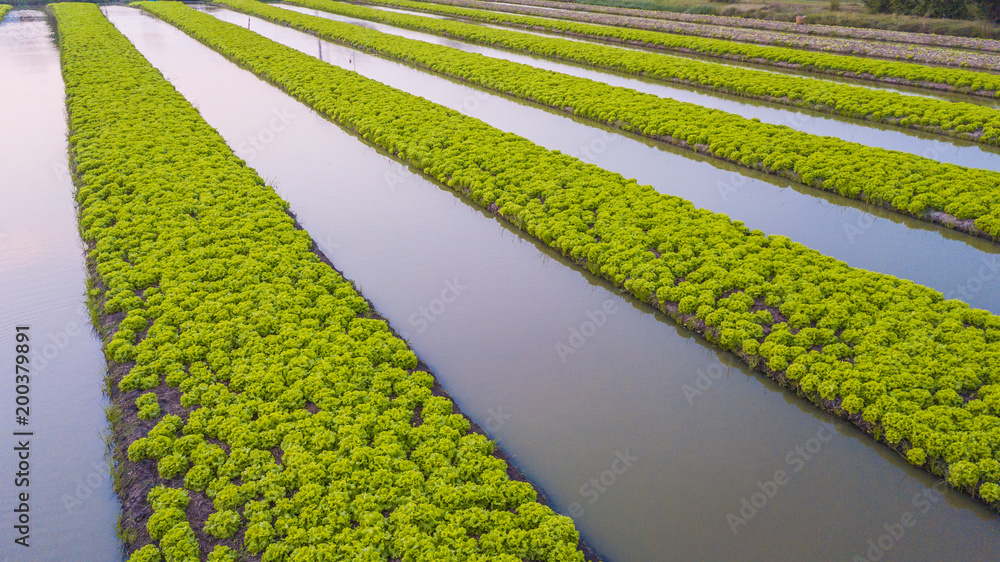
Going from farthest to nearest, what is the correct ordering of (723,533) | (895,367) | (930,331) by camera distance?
(930,331), (895,367), (723,533)

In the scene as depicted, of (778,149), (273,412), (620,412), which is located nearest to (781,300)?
(620,412)

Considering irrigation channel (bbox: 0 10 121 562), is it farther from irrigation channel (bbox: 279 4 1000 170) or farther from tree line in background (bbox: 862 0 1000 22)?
tree line in background (bbox: 862 0 1000 22)

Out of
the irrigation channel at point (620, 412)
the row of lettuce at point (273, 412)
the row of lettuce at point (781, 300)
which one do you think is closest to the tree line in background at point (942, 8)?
the irrigation channel at point (620, 412)

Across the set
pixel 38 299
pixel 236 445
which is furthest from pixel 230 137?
pixel 236 445

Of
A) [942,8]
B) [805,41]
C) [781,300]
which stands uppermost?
[942,8]

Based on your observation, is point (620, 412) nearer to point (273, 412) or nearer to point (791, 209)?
point (273, 412)

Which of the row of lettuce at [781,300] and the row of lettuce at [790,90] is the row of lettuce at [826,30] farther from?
the row of lettuce at [781,300]

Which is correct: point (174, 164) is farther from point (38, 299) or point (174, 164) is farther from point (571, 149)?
point (571, 149)
